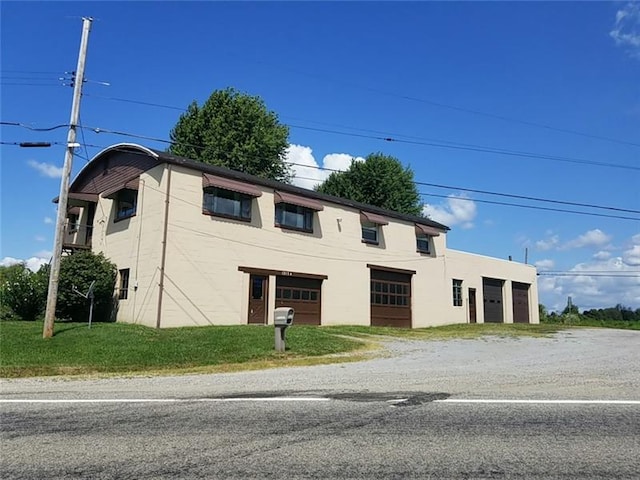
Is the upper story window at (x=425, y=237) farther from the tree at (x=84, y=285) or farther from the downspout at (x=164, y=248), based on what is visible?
the tree at (x=84, y=285)

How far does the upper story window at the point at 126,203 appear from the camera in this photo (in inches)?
948

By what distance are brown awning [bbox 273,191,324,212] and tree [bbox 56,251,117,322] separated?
26.0ft

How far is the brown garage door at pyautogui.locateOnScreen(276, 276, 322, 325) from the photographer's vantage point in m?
25.3

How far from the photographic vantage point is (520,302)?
1678 inches

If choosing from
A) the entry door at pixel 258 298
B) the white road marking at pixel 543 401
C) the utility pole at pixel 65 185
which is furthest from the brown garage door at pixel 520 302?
the white road marking at pixel 543 401

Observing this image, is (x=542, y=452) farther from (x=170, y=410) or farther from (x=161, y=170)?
(x=161, y=170)

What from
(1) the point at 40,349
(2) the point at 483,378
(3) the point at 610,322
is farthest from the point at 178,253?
(3) the point at 610,322

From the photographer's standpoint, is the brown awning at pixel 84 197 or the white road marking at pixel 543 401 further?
the brown awning at pixel 84 197

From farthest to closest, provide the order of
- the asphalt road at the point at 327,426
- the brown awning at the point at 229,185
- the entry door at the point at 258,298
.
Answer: the entry door at the point at 258,298
the brown awning at the point at 229,185
the asphalt road at the point at 327,426

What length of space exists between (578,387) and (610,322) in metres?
42.4

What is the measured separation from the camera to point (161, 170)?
22.1 metres

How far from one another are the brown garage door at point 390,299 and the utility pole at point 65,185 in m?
17.1

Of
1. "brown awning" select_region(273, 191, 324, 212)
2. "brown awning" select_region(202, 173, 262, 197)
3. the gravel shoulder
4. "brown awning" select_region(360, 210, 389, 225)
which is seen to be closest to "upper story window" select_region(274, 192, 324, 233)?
"brown awning" select_region(273, 191, 324, 212)

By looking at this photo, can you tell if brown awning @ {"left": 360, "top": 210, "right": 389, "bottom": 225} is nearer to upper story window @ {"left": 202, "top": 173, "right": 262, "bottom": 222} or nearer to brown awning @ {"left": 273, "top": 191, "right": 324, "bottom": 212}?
brown awning @ {"left": 273, "top": 191, "right": 324, "bottom": 212}
